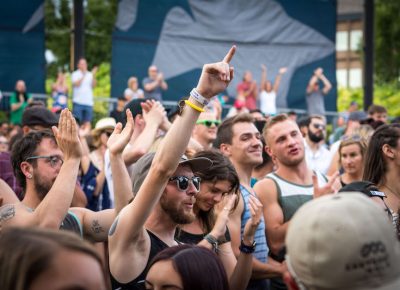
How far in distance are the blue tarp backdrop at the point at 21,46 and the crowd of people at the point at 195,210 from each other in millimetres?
7865

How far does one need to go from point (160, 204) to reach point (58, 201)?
58cm

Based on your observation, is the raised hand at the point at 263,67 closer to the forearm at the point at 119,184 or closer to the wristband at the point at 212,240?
the forearm at the point at 119,184

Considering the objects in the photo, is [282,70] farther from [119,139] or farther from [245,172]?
[119,139]

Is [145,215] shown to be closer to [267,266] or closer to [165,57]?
[267,266]

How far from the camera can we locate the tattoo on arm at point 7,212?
4.51 metres

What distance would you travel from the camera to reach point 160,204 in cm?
445

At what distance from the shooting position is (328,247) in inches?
83.7

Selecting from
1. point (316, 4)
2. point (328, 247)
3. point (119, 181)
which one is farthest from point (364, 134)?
point (316, 4)

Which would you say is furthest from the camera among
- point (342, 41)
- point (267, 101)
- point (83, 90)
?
point (342, 41)

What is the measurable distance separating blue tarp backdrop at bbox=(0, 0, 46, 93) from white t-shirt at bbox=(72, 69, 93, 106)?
732mm

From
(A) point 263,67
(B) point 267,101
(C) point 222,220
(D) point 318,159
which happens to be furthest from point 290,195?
(A) point 263,67

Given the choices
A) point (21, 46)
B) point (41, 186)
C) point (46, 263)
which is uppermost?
point (21, 46)

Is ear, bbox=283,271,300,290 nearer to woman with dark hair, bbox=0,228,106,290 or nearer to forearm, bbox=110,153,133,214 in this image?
woman with dark hair, bbox=0,228,106,290

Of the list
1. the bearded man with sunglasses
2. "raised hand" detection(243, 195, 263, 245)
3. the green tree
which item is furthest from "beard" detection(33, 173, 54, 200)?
the green tree
